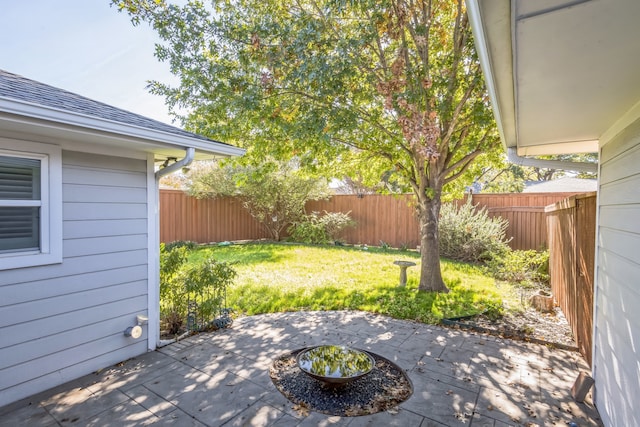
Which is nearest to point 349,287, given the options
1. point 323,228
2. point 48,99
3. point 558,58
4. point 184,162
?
point 184,162

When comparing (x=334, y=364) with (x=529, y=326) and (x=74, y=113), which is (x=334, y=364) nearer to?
(x=74, y=113)

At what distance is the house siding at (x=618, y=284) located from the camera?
1.88 metres

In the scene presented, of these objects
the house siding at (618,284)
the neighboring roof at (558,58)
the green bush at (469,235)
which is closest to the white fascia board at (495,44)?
the neighboring roof at (558,58)

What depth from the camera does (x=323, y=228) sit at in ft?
39.1

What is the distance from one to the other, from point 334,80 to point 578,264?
360cm

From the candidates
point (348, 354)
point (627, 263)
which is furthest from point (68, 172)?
point (627, 263)

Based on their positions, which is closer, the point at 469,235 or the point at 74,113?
the point at 74,113

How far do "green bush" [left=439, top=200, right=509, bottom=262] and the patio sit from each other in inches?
195

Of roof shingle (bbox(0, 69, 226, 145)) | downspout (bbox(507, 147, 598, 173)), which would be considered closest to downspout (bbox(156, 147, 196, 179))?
roof shingle (bbox(0, 69, 226, 145))

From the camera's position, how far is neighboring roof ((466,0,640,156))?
0.97m

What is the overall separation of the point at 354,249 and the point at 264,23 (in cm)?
752

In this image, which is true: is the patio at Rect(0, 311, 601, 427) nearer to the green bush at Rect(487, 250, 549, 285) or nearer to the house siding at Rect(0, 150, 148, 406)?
the house siding at Rect(0, 150, 148, 406)

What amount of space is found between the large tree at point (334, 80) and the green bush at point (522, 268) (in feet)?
5.64

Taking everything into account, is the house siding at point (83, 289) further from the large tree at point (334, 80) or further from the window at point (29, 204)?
the large tree at point (334, 80)
